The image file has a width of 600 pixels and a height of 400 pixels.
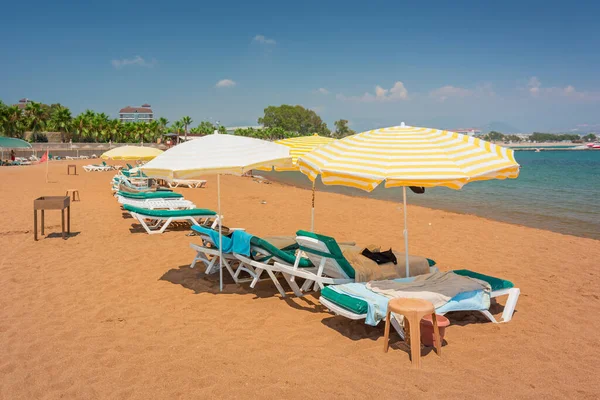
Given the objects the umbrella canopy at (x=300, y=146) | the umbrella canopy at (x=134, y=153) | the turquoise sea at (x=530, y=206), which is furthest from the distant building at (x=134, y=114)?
the umbrella canopy at (x=300, y=146)

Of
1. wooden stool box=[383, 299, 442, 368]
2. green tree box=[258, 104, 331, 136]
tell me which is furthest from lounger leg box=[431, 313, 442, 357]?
green tree box=[258, 104, 331, 136]

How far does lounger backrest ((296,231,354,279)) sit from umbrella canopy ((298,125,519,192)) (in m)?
0.69

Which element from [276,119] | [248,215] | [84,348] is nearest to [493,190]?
[248,215]

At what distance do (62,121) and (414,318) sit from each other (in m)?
68.5

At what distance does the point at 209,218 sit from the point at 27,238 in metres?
3.60

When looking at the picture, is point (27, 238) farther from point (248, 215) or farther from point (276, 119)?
point (276, 119)

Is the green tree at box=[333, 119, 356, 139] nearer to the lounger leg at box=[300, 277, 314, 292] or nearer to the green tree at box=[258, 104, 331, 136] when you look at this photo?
the green tree at box=[258, 104, 331, 136]

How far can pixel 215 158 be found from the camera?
5.14 m

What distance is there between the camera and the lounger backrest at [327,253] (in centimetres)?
489

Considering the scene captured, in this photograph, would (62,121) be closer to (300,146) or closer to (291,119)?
(300,146)

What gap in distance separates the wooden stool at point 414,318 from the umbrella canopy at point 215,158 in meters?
2.27

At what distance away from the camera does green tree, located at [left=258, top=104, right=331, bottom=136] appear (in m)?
145

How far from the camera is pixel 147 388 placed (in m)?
3.45

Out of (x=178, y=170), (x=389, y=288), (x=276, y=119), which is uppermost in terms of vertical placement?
(x=276, y=119)
